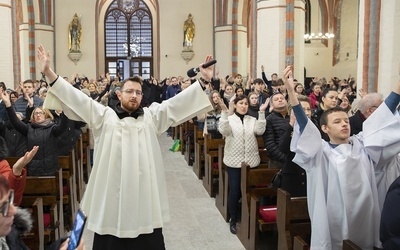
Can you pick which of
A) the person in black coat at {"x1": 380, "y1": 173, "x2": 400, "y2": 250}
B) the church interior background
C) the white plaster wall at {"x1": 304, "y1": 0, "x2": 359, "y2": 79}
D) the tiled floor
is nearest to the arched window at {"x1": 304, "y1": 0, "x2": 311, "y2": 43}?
the church interior background

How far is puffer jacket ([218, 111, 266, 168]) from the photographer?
20.0ft

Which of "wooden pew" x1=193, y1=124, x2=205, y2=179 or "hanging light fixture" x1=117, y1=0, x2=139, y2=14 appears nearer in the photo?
"wooden pew" x1=193, y1=124, x2=205, y2=179

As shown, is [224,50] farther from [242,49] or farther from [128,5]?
[128,5]

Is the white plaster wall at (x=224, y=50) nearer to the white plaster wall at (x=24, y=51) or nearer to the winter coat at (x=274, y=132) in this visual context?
the white plaster wall at (x=24, y=51)

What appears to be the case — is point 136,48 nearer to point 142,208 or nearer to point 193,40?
point 193,40

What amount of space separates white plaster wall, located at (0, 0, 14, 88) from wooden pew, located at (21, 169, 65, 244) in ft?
27.7

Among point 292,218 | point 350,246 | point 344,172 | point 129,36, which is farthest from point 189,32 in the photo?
point 350,246

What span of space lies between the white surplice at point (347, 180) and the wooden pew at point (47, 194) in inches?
108

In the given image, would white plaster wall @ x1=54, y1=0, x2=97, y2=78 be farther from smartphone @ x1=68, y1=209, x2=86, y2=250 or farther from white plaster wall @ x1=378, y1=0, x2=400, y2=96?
smartphone @ x1=68, y1=209, x2=86, y2=250

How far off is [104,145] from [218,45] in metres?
21.1

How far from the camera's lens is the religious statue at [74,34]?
949 inches

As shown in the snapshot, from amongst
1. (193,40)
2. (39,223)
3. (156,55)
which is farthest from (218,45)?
(39,223)

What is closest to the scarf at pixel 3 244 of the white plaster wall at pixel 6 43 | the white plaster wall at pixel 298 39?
the white plaster wall at pixel 6 43

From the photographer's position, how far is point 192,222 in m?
6.54
